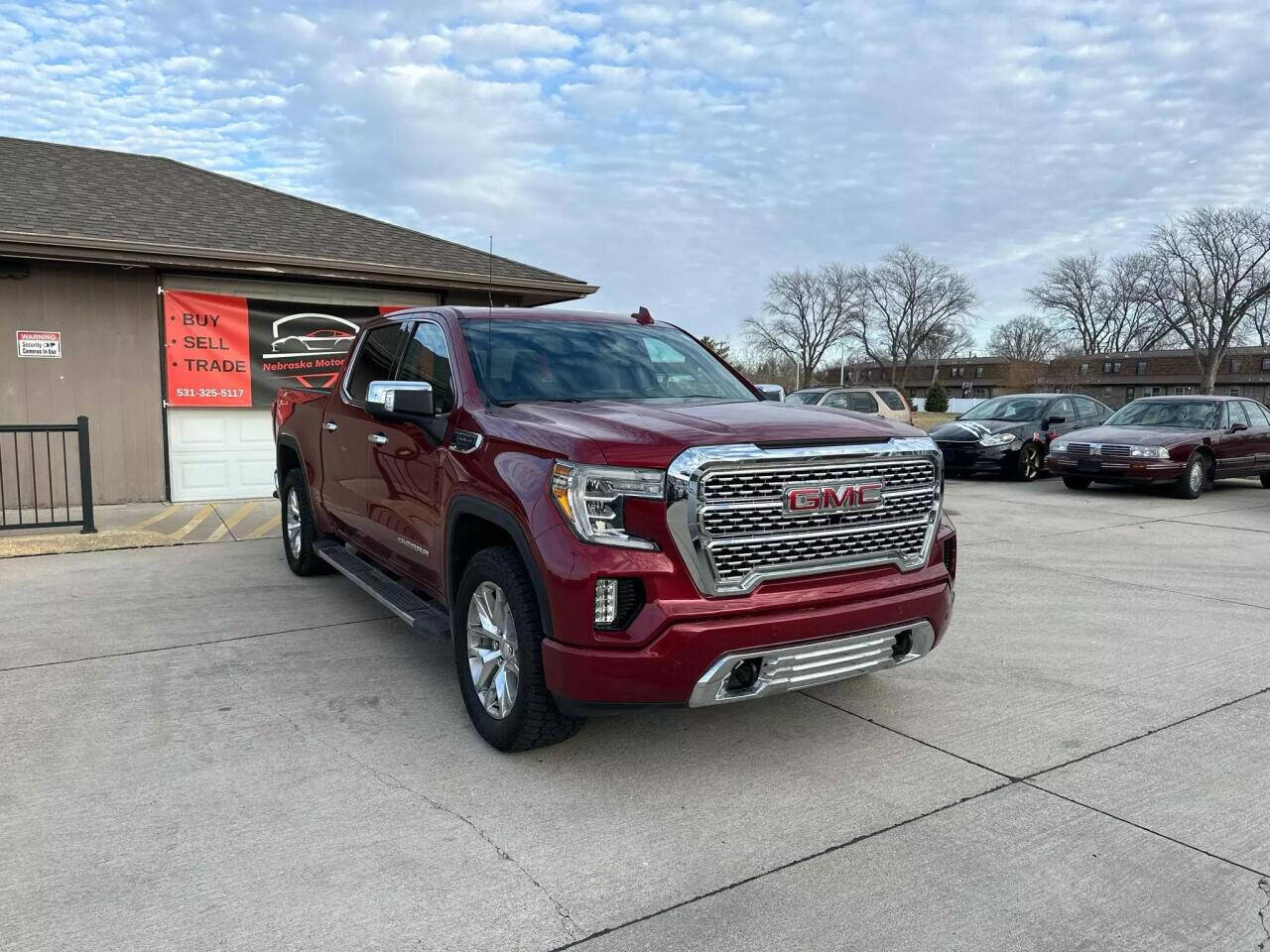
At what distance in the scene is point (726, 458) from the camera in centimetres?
314

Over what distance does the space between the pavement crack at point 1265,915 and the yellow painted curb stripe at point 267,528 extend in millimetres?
8320

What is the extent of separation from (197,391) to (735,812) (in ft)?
31.7

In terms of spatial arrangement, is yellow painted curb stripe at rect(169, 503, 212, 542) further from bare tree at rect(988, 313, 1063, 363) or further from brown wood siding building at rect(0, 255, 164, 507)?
bare tree at rect(988, 313, 1063, 363)

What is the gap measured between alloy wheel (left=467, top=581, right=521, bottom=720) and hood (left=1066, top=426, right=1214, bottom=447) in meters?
11.6

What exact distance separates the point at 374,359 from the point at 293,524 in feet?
7.37

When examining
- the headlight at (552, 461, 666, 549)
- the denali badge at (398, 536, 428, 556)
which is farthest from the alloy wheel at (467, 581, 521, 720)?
the denali badge at (398, 536, 428, 556)

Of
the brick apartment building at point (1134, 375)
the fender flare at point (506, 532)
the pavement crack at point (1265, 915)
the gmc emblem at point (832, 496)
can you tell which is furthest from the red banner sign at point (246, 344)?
the brick apartment building at point (1134, 375)

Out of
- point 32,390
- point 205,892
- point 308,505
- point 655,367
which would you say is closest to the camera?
point 205,892

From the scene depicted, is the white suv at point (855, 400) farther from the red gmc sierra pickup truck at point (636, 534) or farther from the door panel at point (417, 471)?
the red gmc sierra pickup truck at point (636, 534)

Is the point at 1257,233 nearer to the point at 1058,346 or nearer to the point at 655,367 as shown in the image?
the point at 1058,346

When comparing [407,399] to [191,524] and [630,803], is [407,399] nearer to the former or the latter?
[630,803]

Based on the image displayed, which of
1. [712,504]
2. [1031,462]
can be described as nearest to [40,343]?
[712,504]

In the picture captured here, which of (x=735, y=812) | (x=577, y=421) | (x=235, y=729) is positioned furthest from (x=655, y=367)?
(x=235, y=729)

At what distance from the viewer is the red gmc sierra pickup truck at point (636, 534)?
310 centimetres
